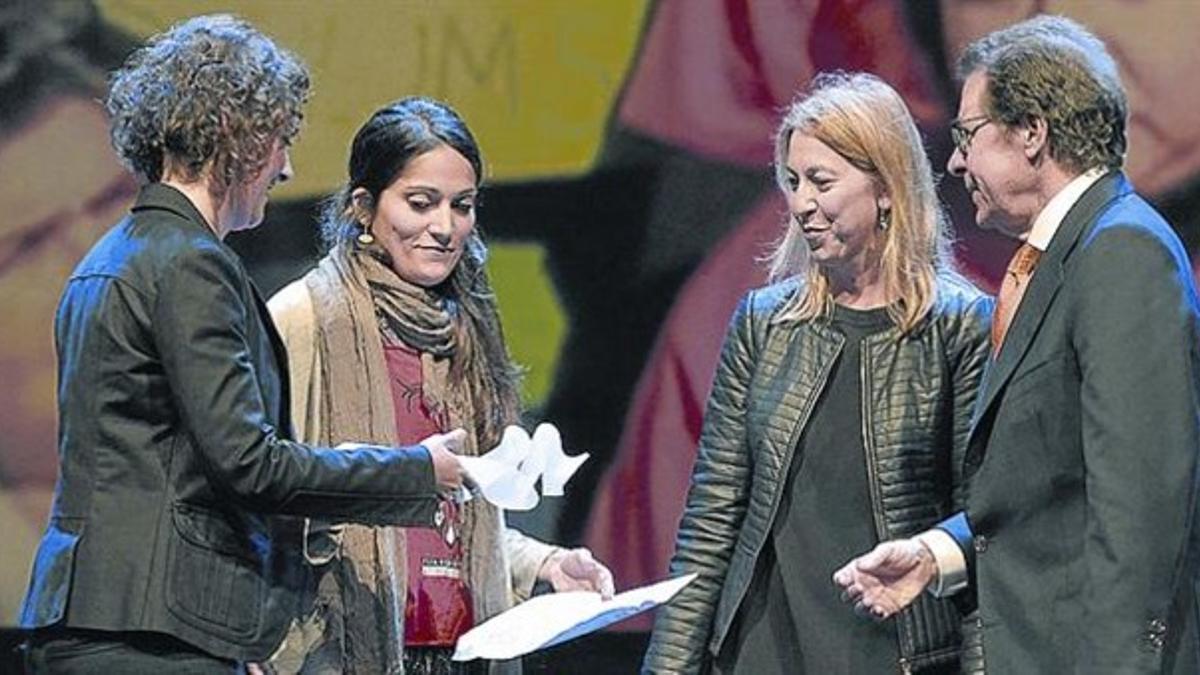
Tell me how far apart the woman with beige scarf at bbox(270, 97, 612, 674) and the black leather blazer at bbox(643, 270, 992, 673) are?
16 cm

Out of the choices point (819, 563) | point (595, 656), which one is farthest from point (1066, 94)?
point (595, 656)

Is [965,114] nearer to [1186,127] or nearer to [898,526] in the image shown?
[898,526]

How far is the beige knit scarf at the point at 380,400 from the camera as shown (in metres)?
2.91

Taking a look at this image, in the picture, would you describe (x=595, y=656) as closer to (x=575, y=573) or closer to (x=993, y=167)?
(x=575, y=573)

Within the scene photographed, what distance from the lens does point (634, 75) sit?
175 inches

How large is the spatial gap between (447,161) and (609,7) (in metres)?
1.40

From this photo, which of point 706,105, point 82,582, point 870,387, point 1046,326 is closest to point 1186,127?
point 706,105

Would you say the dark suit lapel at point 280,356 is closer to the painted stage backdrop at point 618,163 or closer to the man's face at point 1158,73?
the painted stage backdrop at point 618,163

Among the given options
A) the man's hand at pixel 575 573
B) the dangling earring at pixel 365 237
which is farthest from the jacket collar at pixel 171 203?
the man's hand at pixel 575 573

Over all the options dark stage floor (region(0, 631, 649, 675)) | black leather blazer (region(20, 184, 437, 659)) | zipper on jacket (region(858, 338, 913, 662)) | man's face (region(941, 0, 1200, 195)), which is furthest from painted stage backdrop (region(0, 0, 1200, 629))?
black leather blazer (region(20, 184, 437, 659))

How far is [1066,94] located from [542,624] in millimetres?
956

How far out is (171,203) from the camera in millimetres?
2557

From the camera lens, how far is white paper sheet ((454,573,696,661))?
2.71m

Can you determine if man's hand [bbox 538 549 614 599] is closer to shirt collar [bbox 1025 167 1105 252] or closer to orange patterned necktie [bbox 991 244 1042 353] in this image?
orange patterned necktie [bbox 991 244 1042 353]
